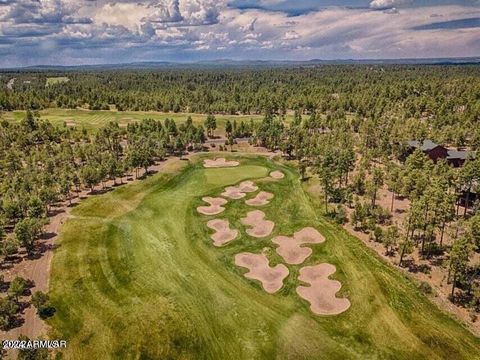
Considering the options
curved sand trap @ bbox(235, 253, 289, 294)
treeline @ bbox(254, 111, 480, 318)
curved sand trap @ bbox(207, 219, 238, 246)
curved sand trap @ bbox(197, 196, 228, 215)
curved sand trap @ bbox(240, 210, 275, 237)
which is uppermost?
treeline @ bbox(254, 111, 480, 318)

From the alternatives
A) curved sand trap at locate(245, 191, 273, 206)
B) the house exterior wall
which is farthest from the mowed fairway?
the house exterior wall

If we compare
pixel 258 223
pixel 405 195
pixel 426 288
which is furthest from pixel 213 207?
pixel 426 288

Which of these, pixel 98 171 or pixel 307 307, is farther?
pixel 98 171

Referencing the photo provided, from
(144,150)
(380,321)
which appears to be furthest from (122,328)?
(144,150)

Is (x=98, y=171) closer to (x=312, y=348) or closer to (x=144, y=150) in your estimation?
(x=144, y=150)

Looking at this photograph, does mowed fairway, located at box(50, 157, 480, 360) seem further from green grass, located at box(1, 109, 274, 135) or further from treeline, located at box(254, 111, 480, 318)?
green grass, located at box(1, 109, 274, 135)

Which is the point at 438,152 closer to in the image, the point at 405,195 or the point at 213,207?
the point at 405,195
